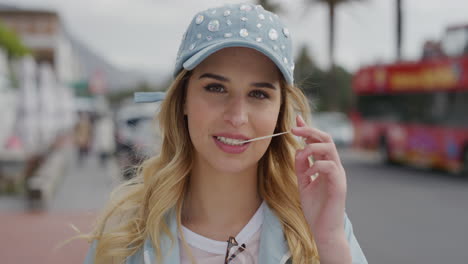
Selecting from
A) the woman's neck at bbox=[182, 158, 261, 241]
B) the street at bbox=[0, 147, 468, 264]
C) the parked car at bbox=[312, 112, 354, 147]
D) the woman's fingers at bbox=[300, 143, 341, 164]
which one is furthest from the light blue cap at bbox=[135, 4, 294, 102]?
the parked car at bbox=[312, 112, 354, 147]

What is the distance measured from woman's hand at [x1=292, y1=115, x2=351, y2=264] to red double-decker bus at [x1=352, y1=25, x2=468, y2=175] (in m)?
12.9

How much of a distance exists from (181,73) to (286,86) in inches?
13.9

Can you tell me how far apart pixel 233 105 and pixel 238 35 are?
0.21 m

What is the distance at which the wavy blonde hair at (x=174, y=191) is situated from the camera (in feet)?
5.84

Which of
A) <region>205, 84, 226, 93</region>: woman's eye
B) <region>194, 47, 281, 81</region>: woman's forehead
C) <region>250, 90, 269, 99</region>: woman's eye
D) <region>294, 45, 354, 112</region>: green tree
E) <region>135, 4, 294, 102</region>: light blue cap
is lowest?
<region>294, 45, 354, 112</region>: green tree

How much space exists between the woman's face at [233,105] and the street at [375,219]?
88.6 inches

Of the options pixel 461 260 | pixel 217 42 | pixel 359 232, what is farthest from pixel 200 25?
pixel 359 232

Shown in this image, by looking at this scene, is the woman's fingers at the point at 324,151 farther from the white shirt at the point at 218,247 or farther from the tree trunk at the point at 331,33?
the tree trunk at the point at 331,33

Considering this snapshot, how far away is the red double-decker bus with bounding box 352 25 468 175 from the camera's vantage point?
1380 centimetres

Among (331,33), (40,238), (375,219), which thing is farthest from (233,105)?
(331,33)

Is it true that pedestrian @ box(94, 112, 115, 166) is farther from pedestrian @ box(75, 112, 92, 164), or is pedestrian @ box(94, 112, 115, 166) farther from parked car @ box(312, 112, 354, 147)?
parked car @ box(312, 112, 354, 147)

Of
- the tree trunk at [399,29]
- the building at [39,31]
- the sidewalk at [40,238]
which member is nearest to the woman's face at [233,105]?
the sidewalk at [40,238]

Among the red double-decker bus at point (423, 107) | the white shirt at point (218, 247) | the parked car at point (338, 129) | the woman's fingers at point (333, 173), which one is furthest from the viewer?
the parked car at point (338, 129)

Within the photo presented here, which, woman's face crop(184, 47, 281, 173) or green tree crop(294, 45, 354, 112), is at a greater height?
woman's face crop(184, 47, 281, 173)
